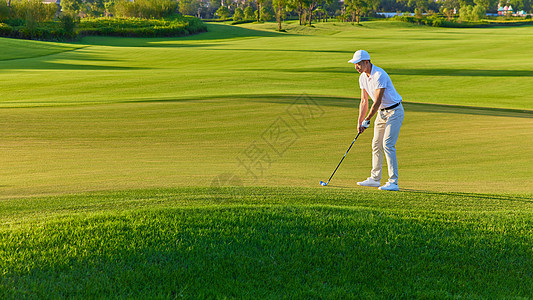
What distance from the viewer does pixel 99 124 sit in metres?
14.5

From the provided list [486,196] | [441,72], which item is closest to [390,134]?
[486,196]

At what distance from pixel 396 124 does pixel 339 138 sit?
5.59 metres

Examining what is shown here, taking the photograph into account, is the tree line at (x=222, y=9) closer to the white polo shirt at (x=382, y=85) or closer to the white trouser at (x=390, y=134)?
the white polo shirt at (x=382, y=85)

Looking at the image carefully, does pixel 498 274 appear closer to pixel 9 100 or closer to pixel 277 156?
pixel 277 156

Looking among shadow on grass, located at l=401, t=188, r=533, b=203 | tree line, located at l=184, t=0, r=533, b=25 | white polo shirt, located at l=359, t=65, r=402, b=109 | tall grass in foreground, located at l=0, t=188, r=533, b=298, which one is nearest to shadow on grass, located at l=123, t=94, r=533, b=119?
white polo shirt, located at l=359, t=65, r=402, b=109

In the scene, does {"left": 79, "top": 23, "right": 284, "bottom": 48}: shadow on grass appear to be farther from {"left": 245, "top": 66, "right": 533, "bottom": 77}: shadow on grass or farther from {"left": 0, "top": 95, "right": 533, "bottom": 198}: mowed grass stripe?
{"left": 0, "top": 95, "right": 533, "bottom": 198}: mowed grass stripe

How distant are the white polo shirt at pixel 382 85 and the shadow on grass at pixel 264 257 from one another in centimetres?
305

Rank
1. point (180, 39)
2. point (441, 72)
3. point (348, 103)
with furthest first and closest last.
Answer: point (180, 39), point (441, 72), point (348, 103)

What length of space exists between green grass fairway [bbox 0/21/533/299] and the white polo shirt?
5.69 feet

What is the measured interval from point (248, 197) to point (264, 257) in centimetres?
265

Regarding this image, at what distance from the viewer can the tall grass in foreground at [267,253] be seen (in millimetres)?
4059

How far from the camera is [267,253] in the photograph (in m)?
4.60

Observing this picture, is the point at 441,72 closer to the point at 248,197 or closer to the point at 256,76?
the point at 256,76

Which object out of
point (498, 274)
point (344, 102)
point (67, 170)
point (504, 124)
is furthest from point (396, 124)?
point (344, 102)
